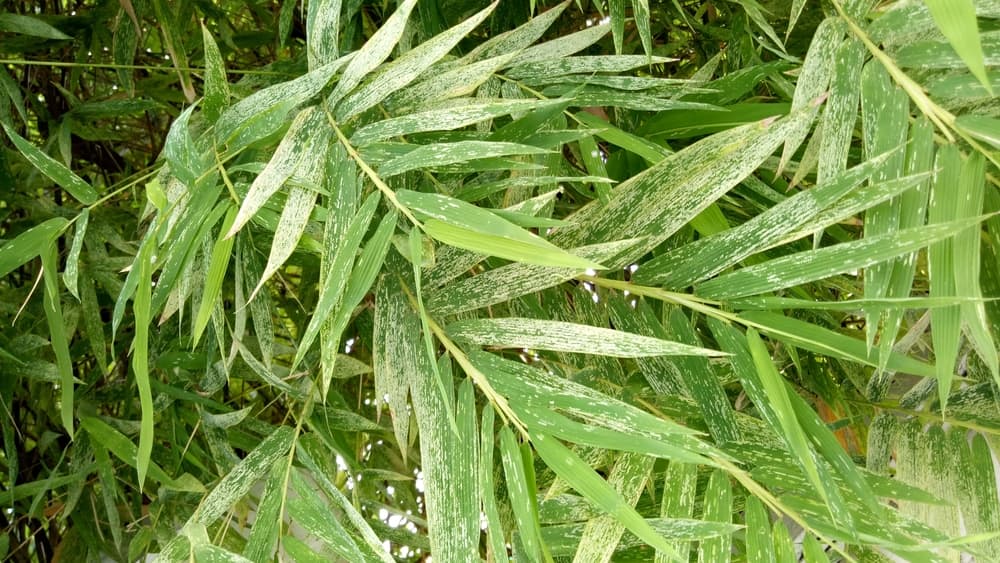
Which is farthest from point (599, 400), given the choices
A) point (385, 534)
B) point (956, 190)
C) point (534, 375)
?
point (385, 534)

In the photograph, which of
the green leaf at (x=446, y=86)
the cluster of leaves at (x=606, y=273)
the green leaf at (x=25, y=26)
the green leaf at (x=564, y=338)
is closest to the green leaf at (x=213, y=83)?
the cluster of leaves at (x=606, y=273)

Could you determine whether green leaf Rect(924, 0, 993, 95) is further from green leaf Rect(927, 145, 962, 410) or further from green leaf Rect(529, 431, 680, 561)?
Answer: green leaf Rect(529, 431, 680, 561)

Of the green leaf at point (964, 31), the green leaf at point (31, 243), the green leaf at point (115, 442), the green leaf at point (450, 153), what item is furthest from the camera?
the green leaf at point (115, 442)

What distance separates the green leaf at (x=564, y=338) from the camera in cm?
44

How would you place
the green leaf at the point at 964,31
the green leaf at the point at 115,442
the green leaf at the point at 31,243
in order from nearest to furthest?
the green leaf at the point at 964,31, the green leaf at the point at 31,243, the green leaf at the point at 115,442

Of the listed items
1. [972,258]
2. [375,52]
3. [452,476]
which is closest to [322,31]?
[375,52]

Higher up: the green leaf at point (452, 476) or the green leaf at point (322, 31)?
the green leaf at point (322, 31)

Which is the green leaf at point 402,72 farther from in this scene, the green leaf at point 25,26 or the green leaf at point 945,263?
the green leaf at point 25,26

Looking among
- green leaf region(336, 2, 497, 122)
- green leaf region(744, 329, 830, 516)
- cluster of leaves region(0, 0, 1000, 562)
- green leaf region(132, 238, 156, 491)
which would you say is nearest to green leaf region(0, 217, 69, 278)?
cluster of leaves region(0, 0, 1000, 562)

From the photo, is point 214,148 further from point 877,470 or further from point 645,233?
point 877,470

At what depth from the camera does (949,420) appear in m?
0.56

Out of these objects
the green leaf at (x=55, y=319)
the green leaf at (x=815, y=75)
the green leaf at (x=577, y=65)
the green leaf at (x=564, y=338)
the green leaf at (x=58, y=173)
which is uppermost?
the green leaf at (x=815, y=75)

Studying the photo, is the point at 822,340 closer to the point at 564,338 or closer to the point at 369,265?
the point at 564,338

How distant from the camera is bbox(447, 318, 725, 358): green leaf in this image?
0.44 metres
